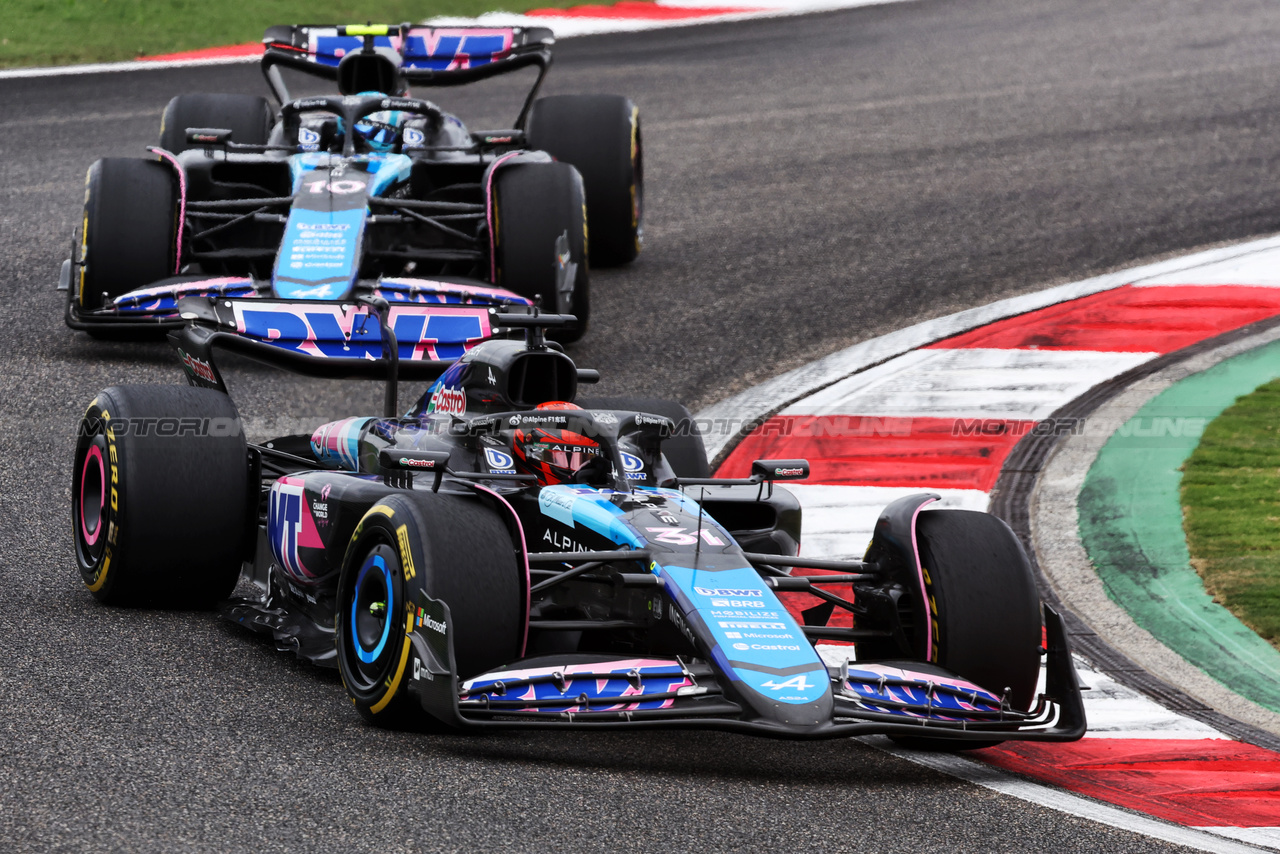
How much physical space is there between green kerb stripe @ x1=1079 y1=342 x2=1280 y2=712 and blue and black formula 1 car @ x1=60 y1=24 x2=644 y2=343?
11.2 ft

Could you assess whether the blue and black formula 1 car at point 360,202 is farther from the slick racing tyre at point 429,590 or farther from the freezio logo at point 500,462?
the slick racing tyre at point 429,590

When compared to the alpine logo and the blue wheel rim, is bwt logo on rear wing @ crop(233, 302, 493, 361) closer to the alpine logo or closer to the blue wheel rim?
the alpine logo

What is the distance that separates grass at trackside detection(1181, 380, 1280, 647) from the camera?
24.4ft

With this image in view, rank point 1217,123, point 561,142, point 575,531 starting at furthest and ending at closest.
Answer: point 1217,123 → point 561,142 → point 575,531

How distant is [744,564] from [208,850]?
201cm

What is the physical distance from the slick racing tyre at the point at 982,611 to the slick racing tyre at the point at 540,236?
493cm

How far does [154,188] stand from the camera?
10406 mm

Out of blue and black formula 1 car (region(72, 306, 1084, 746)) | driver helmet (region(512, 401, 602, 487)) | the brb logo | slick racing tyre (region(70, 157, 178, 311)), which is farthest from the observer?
slick racing tyre (region(70, 157, 178, 311))

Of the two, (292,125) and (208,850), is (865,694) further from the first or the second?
(292,125)

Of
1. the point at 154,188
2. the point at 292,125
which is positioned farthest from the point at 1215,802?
the point at 292,125

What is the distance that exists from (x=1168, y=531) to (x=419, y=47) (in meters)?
6.84

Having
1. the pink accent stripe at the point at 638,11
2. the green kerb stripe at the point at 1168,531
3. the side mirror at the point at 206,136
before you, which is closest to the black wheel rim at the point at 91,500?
the green kerb stripe at the point at 1168,531

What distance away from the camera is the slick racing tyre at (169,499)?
649 cm

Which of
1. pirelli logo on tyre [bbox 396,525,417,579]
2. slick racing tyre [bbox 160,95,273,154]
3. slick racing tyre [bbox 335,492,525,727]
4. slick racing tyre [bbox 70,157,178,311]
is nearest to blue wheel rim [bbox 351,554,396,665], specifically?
slick racing tyre [bbox 335,492,525,727]
